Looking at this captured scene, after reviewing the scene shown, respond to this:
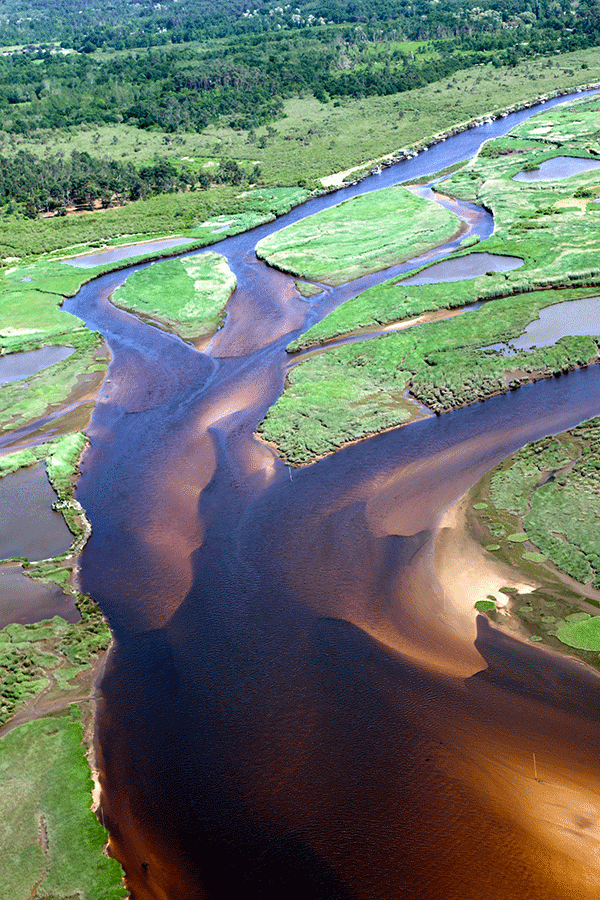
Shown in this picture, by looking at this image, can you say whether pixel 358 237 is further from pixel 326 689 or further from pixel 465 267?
pixel 326 689

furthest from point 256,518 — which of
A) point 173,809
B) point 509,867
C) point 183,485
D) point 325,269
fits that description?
point 325,269

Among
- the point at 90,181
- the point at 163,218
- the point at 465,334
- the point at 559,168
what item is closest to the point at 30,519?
the point at 465,334

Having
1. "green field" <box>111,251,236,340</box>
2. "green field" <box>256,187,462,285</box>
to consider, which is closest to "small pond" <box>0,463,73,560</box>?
"green field" <box>111,251,236,340</box>

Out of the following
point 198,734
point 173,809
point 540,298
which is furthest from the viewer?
point 540,298

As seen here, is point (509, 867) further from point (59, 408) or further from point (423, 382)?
point (59, 408)

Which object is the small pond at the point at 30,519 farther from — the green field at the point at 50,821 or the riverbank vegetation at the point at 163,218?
the green field at the point at 50,821

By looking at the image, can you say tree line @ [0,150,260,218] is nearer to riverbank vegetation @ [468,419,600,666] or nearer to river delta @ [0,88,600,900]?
river delta @ [0,88,600,900]
